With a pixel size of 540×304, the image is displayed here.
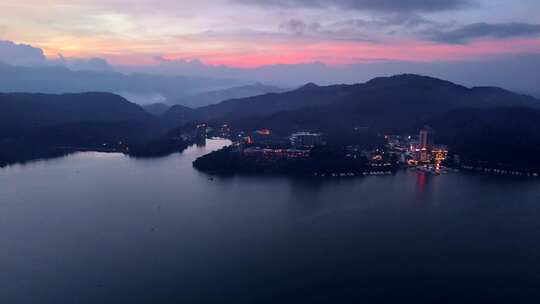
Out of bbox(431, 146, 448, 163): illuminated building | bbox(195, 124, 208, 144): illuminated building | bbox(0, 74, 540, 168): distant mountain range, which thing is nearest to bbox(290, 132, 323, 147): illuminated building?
bbox(0, 74, 540, 168): distant mountain range

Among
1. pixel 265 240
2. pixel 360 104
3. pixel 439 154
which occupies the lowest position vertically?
Result: pixel 265 240

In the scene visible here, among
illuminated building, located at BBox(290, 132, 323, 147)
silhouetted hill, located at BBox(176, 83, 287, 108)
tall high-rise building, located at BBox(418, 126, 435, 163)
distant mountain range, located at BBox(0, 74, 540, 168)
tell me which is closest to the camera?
tall high-rise building, located at BBox(418, 126, 435, 163)

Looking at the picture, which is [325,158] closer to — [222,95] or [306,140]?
[306,140]

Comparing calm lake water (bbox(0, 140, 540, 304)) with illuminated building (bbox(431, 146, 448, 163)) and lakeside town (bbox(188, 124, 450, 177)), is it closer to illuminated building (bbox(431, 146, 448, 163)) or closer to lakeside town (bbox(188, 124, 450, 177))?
lakeside town (bbox(188, 124, 450, 177))

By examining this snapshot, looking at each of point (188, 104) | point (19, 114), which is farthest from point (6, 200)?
point (188, 104)

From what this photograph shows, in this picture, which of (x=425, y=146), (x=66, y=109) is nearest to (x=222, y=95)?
(x=66, y=109)

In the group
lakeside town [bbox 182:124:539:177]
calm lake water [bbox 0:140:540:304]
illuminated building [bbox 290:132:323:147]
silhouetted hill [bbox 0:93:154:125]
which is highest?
silhouetted hill [bbox 0:93:154:125]

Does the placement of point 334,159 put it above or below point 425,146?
below

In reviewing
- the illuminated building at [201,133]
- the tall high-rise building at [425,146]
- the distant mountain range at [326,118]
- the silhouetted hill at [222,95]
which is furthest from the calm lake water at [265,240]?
the silhouetted hill at [222,95]

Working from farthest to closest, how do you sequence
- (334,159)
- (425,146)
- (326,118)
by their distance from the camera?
(326,118) < (425,146) < (334,159)
